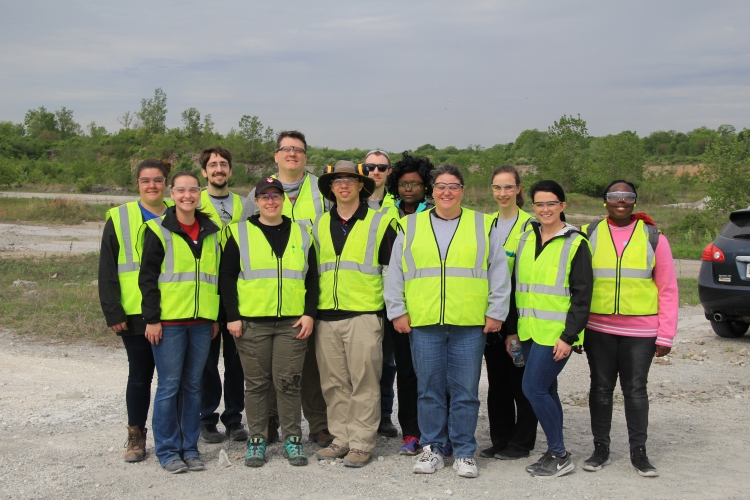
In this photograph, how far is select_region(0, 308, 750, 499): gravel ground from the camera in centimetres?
441

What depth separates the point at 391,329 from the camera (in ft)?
17.7

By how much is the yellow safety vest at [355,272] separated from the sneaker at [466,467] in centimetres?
123

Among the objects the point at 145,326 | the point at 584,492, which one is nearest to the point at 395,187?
the point at 145,326

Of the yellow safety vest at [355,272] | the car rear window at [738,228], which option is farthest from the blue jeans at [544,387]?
the car rear window at [738,228]

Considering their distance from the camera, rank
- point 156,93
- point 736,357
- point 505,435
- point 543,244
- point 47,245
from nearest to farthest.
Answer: point 543,244
point 505,435
point 736,357
point 47,245
point 156,93

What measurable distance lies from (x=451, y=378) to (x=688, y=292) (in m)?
10.5

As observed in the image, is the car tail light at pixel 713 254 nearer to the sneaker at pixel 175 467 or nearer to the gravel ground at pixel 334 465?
the gravel ground at pixel 334 465

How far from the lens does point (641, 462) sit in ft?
15.6

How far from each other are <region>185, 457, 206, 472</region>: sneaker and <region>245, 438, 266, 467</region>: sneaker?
31cm

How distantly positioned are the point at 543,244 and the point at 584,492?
166 centimetres

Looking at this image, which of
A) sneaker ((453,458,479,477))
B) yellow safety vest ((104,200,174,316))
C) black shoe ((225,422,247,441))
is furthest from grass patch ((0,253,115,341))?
sneaker ((453,458,479,477))

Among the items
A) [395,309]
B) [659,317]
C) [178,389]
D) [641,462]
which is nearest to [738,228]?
[659,317]

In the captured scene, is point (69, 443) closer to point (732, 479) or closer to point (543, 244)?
point (543, 244)

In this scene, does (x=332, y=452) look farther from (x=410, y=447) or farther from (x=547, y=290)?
(x=547, y=290)
